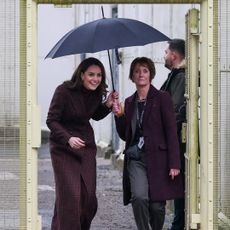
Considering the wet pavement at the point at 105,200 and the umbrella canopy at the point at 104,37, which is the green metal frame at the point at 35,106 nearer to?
the umbrella canopy at the point at 104,37

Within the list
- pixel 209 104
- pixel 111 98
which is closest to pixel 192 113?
pixel 209 104

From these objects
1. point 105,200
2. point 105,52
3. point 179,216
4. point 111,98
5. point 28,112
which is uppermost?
point 105,52

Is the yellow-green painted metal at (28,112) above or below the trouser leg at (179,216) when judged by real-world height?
above

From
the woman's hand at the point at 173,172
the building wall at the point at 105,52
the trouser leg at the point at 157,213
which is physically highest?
the building wall at the point at 105,52

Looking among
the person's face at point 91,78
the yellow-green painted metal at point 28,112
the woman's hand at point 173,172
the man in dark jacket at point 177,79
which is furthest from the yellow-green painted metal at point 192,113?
the yellow-green painted metal at point 28,112

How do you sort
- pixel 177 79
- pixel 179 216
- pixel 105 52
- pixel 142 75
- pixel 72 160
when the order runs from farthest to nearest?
1. pixel 105 52
2. pixel 179 216
3. pixel 177 79
4. pixel 142 75
5. pixel 72 160

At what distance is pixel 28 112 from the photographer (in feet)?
19.5

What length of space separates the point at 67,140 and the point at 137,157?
0.67m

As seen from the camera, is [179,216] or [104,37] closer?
[104,37]

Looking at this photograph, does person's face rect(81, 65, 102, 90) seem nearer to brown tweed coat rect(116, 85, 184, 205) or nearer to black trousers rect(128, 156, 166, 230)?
brown tweed coat rect(116, 85, 184, 205)

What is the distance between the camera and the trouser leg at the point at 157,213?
6.68 m

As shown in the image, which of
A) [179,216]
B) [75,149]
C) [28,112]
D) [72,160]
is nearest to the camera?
[28,112]

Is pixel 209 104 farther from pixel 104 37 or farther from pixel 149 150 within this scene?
pixel 104 37

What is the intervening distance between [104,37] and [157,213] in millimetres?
1548
